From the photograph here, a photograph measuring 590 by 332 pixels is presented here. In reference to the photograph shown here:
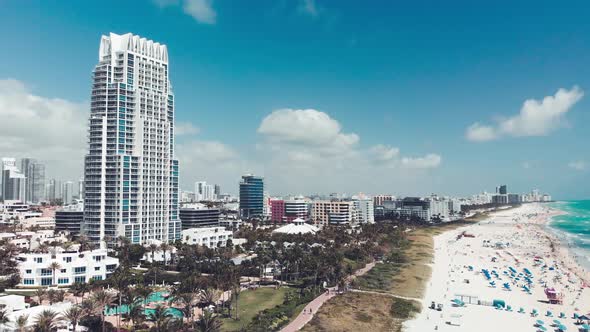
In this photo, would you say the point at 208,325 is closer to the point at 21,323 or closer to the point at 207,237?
the point at 21,323

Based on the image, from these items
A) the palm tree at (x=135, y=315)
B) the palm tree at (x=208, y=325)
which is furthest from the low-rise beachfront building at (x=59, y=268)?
the palm tree at (x=208, y=325)

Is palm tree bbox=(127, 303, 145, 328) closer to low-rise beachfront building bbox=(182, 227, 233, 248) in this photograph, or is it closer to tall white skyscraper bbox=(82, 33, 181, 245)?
tall white skyscraper bbox=(82, 33, 181, 245)

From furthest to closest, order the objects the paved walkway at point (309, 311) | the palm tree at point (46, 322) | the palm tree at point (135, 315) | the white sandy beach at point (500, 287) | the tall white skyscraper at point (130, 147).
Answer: the tall white skyscraper at point (130, 147) < the white sandy beach at point (500, 287) < the paved walkway at point (309, 311) < the palm tree at point (135, 315) < the palm tree at point (46, 322)

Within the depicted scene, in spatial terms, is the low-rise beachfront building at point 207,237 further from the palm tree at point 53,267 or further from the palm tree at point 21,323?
the palm tree at point 21,323

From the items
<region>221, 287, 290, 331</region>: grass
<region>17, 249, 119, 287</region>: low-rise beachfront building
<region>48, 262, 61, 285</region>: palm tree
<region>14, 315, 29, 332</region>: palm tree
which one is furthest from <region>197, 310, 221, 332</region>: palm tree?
<region>48, 262, 61, 285</region>: palm tree

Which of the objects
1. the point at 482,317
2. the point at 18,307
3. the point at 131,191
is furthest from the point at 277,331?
the point at 131,191

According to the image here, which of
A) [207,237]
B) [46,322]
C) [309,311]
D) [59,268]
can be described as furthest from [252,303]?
[207,237]

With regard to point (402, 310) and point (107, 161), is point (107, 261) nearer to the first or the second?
point (107, 161)
